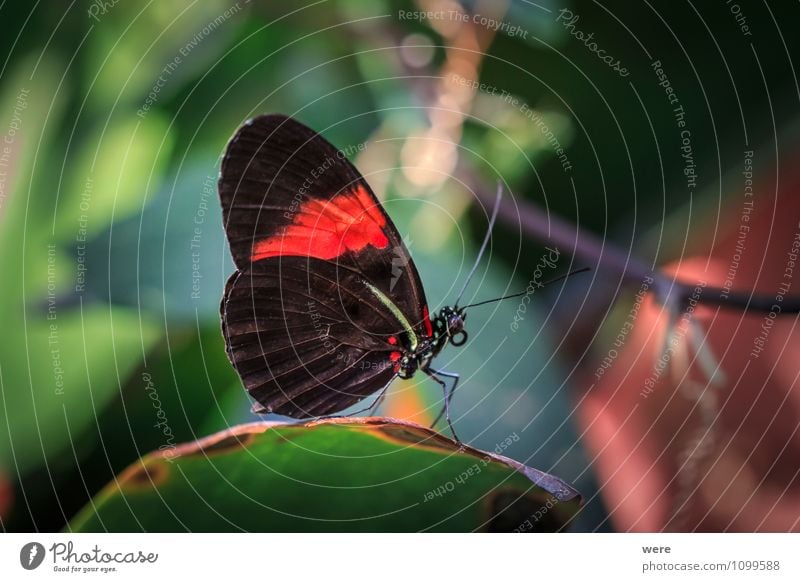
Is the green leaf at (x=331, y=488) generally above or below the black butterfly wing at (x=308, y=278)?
below

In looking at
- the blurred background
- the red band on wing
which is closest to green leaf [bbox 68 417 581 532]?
the blurred background

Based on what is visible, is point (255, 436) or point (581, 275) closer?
point (255, 436)

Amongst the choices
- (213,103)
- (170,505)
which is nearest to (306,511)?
(170,505)

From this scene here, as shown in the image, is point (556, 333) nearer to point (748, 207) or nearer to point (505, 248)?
point (505, 248)
